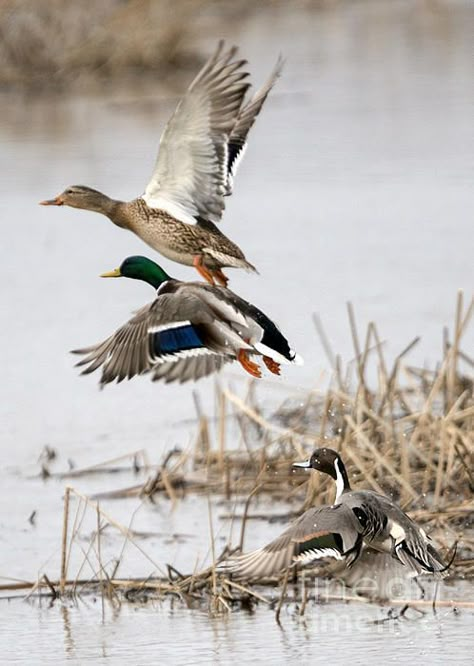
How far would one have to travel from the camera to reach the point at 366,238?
37.4 feet

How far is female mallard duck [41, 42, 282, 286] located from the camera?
20.2 feet

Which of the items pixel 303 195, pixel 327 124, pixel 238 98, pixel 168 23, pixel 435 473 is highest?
pixel 168 23

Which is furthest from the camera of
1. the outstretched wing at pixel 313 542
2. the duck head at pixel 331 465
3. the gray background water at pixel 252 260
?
the gray background water at pixel 252 260

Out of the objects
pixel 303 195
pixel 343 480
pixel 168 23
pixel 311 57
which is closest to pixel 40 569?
pixel 343 480

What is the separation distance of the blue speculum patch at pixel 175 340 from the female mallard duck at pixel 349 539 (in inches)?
25.7

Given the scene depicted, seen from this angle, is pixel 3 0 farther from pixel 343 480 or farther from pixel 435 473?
pixel 343 480

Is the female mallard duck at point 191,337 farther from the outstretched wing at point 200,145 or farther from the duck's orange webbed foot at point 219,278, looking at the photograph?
the outstretched wing at point 200,145

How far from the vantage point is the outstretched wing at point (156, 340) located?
5512 mm

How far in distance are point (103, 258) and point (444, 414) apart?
4.35m

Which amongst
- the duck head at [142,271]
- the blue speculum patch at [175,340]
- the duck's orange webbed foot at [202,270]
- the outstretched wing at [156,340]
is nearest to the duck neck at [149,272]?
the duck head at [142,271]

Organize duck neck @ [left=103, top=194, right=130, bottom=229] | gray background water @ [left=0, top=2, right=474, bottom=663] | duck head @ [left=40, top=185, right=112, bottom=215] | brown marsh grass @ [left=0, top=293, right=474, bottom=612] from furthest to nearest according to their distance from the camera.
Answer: duck head @ [left=40, top=185, right=112, bottom=215]
duck neck @ [left=103, top=194, right=130, bottom=229]
brown marsh grass @ [left=0, top=293, right=474, bottom=612]
gray background water @ [left=0, top=2, right=474, bottom=663]

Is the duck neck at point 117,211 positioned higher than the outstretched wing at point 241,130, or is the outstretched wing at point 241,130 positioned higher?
the outstretched wing at point 241,130

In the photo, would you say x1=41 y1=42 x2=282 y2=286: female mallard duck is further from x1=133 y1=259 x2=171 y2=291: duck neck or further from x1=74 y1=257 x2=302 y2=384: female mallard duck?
x1=74 y1=257 x2=302 y2=384: female mallard duck

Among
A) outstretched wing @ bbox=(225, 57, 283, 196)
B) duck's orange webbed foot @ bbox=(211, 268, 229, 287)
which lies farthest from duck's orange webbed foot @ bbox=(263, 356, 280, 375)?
outstretched wing @ bbox=(225, 57, 283, 196)
